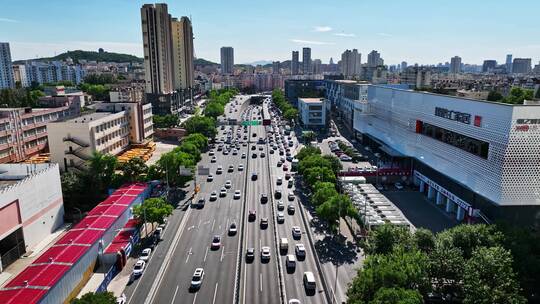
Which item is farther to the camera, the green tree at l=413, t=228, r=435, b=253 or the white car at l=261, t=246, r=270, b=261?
the white car at l=261, t=246, r=270, b=261

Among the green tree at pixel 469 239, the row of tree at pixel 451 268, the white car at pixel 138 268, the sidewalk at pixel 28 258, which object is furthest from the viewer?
the sidewalk at pixel 28 258

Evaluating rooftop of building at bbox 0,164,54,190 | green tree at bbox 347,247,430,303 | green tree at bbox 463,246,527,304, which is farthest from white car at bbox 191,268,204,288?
rooftop of building at bbox 0,164,54,190

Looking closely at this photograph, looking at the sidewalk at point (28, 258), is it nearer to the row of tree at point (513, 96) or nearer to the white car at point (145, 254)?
the white car at point (145, 254)

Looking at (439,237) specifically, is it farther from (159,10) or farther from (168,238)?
(159,10)

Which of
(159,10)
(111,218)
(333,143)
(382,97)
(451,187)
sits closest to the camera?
(111,218)

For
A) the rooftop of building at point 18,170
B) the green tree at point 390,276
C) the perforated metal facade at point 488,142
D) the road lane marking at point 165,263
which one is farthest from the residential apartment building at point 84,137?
the perforated metal facade at point 488,142

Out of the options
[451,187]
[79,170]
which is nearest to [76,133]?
[79,170]

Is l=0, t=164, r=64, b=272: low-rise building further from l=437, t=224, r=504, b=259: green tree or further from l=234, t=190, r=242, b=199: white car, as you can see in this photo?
l=437, t=224, r=504, b=259: green tree

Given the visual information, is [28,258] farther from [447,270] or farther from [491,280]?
[491,280]
